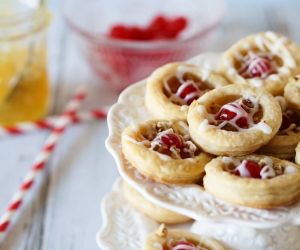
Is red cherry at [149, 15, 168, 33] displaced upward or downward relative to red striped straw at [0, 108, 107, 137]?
upward

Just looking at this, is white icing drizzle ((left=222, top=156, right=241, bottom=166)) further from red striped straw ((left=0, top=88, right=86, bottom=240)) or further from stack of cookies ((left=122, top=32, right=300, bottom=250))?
red striped straw ((left=0, top=88, right=86, bottom=240))

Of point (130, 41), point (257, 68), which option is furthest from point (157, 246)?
point (130, 41)

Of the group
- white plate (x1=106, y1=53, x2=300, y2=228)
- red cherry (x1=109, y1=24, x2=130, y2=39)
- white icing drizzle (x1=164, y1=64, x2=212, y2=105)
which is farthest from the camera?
red cherry (x1=109, y1=24, x2=130, y2=39)

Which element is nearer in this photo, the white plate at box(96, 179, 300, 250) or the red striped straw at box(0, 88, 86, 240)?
the white plate at box(96, 179, 300, 250)

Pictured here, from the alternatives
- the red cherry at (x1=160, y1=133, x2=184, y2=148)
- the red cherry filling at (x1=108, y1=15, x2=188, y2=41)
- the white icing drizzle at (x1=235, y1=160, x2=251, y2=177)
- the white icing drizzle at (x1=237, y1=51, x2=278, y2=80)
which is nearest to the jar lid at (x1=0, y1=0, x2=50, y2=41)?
the red cherry filling at (x1=108, y1=15, x2=188, y2=41)

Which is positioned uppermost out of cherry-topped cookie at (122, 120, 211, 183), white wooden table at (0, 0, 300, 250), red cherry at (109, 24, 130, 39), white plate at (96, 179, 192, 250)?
cherry-topped cookie at (122, 120, 211, 183)

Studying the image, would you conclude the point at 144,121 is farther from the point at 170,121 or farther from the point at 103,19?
the point at 103,19

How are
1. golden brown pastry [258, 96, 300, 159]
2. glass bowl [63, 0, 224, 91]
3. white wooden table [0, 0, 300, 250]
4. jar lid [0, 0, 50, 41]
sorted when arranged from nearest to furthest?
1. golden brown pastry [258, 96, 300, 159]
2. white wooden table [0, 0, 300, 250]
3. jar lid [0, 0, 50, 41]
4. glass bowl [63, 0, 224, 91]

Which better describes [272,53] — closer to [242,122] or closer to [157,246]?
[242,122]
